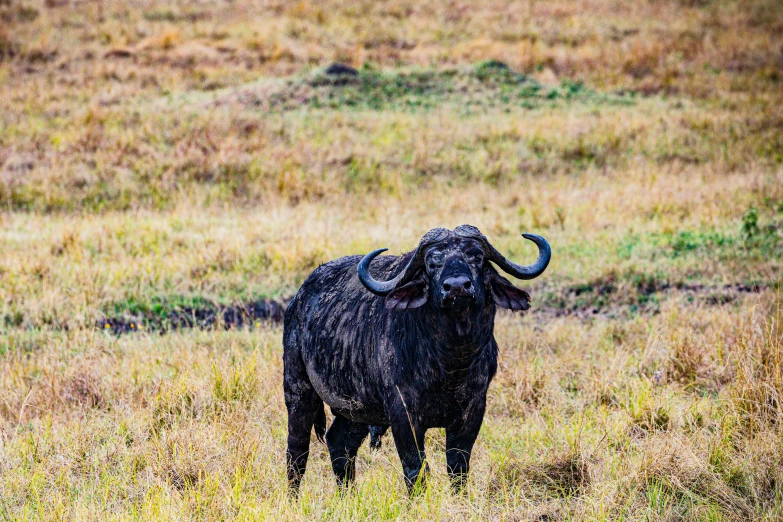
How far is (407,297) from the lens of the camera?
4285 mm

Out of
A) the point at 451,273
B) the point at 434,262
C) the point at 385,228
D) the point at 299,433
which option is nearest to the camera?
the point at 451,273

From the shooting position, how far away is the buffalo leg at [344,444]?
5086mm

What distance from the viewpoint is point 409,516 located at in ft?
13.8

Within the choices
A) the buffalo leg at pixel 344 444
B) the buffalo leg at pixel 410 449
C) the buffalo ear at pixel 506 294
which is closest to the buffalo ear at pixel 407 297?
the buffalo ear at pixel 506 294

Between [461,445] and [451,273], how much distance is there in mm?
1025

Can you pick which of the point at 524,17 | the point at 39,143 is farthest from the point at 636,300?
the point at 524,17

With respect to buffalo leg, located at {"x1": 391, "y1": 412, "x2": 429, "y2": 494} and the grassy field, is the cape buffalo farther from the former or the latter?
the grassy field

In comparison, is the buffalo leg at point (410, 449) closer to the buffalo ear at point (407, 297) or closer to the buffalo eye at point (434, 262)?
the buffalo ear at point (407, 297)

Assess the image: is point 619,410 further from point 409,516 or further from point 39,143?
point 39,143

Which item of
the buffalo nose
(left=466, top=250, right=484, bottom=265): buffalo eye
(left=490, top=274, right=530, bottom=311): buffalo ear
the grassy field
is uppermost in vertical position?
(left=466, top=250, right=484, bottom=265): buffalo eye

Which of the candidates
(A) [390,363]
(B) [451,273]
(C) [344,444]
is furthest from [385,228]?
(B) [451,273]

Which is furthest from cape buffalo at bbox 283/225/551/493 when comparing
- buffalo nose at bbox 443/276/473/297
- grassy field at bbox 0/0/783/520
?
grassy field at bbox 0/0/783/520

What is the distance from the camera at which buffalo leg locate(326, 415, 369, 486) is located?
16.7 feet

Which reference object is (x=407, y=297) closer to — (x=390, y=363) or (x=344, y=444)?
(x=390, y=363)
